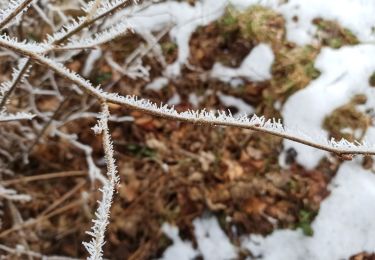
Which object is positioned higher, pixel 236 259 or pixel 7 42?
pixel 7 42

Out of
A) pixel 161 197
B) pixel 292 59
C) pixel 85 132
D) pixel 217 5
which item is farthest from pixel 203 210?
pixel 217 5

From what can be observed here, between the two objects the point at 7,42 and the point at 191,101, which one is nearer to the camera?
the point at 7,42

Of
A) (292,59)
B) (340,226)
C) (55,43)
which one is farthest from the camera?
(292,59)

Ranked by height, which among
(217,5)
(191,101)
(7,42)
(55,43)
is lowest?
(7,42)

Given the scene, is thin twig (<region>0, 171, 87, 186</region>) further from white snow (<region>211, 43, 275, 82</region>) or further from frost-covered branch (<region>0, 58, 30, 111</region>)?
frost-covered branch (<region>0, 58, 30, 111</region>)

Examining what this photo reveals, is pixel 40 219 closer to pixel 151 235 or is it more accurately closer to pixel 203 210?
→ pixel 151 235

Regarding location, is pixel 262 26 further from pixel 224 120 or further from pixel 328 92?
pixel 224 120

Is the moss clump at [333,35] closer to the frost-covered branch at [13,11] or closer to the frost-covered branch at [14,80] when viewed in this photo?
the frost-covered branch at [14,80]

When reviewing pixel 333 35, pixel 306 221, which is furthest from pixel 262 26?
pixel 306 221
